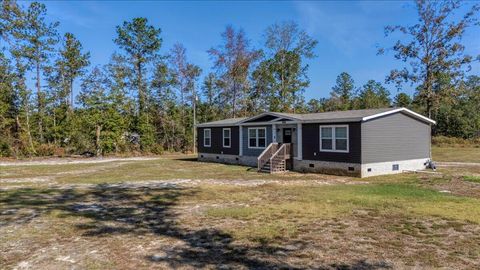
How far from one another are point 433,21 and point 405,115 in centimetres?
1229

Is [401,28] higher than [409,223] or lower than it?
higher

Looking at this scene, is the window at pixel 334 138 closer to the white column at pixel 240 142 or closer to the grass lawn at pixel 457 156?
the white column at pixel 240 142

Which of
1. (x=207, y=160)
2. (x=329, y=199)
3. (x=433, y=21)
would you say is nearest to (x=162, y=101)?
(x=207, y=160)

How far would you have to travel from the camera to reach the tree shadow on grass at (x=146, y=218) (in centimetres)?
479

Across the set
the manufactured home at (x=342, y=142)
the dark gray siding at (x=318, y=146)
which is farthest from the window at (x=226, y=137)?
the dark gray siding at (x=318, y=146)

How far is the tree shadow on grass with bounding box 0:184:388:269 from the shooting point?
15.7ft

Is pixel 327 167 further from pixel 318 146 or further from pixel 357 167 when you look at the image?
pixel 357 167

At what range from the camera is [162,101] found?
34062mm

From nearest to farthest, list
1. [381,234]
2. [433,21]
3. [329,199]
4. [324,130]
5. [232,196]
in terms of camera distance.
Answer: [381,234] → [329,199] → [232,196] → [324,130] → [433,21]

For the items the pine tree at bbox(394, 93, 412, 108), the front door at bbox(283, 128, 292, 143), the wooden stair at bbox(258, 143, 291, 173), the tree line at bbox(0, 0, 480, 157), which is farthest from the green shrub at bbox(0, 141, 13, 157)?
the pine tree at bbox(394, 93, 412, 108)

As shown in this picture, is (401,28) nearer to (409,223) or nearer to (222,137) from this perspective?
(222,137)

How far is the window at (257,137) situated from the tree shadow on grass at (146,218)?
27.4ft

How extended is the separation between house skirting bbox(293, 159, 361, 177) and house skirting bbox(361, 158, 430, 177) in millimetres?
420

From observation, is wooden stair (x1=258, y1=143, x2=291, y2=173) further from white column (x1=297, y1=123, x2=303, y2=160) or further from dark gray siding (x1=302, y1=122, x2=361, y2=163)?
dark gray siding (x1=302, y1=122, x2=361, y2=163)
